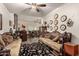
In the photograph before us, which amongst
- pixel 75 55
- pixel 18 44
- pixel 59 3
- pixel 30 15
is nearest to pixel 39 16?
pixel 30 15

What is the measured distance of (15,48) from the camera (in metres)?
2.48

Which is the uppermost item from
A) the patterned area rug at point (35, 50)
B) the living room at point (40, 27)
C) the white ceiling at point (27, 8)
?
the white ceiling at point (27, 8)

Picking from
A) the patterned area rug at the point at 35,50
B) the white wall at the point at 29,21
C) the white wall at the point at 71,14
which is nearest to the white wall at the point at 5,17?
the white wall at the point at 29,21

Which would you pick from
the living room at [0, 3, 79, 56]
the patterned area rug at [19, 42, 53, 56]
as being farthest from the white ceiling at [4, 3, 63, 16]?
the patterned area rug at [19, 42, 53, 56]

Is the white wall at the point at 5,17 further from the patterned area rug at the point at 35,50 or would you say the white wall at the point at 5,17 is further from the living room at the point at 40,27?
the patterned area rug at the point at 35,50

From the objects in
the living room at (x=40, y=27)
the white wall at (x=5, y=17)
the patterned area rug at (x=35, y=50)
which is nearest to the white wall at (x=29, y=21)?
the living room at (x=40, y=27)

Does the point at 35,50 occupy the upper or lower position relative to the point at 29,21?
lower

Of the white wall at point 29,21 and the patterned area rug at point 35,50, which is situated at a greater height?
the white wall at point 29,21

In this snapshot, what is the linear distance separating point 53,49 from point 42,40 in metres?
0.20

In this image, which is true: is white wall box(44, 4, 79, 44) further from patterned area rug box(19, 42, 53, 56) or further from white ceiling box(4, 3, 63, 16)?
patterned area rug box(19, 42, 53, 56)

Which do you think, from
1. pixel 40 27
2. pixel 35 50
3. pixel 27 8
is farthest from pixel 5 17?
pixel 35 50

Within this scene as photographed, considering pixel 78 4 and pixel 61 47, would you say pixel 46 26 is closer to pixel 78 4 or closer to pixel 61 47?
pixel 61 47

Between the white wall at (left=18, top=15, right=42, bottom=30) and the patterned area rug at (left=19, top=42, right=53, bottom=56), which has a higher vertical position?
the white wall at (left=18, top=15, right=42, bottom=30)

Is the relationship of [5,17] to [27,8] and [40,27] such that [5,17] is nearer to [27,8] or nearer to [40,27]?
[27,8]
